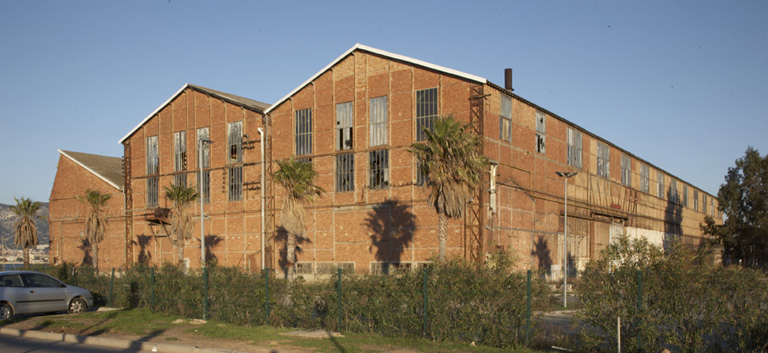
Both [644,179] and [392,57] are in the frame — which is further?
[644,179]

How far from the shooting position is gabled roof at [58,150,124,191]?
59172mm

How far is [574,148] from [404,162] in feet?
58.0

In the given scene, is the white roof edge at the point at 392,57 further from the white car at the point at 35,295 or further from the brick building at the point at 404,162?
the white car at the point at 35,295

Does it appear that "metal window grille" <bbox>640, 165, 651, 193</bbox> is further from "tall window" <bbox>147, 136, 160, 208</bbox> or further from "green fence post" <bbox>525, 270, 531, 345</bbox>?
"green fence post" <bbox>525, 270, 531, 345</bbox>

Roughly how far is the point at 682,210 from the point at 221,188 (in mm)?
58670

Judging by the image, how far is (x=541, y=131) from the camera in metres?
46.6

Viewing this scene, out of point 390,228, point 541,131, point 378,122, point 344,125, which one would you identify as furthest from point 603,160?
point 344,125

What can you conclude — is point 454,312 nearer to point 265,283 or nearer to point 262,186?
point 265,283

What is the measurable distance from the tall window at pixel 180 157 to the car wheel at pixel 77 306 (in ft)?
96.3

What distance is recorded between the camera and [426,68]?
40781 millimetres

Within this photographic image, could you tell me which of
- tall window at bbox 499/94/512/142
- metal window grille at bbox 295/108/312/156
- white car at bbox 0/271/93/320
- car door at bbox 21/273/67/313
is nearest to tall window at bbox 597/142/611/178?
tall window at bbox 499/94/512/142

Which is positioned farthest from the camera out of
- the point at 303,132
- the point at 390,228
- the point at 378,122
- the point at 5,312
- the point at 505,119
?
the point at 303,132

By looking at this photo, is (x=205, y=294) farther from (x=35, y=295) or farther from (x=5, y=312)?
(x=5, y=312)

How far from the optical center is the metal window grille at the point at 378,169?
138 feet
